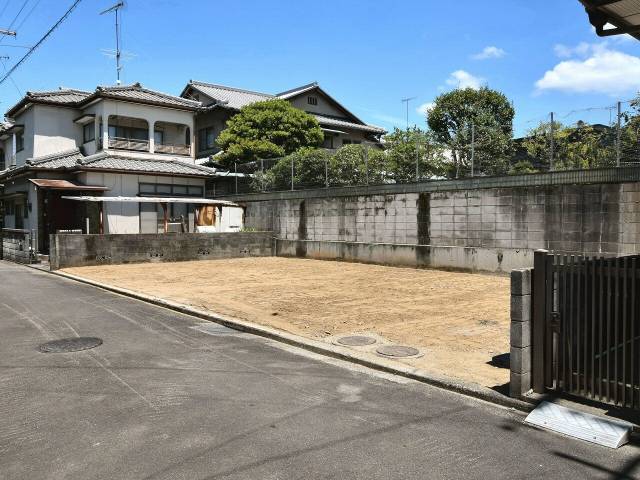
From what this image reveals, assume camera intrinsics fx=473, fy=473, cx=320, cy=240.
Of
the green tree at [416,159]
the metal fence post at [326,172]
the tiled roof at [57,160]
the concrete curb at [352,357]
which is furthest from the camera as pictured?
the tiled roof at [57,160]

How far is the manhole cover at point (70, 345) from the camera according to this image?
704 centimetres

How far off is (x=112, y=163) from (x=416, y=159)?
16.8m

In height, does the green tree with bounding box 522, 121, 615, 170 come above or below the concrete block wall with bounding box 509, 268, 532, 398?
above

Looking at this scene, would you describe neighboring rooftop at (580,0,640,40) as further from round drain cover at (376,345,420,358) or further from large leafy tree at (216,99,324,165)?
large leafy tree at (216,99,324,165)

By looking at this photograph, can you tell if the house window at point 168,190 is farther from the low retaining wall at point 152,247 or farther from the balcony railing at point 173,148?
the low retaining wall at point 152,247

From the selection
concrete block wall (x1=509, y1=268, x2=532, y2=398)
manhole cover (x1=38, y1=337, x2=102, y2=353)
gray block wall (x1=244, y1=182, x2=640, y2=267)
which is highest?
gray block wall (x1=244, y1=182, x2=640, y2=267)

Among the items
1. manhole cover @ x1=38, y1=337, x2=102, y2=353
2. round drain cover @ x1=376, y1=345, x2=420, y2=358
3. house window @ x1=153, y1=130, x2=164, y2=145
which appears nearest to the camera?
round drain cover @ x1=376, y1=345, x2=420, y2=358

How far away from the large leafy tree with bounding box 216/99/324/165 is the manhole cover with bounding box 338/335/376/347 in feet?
69.9

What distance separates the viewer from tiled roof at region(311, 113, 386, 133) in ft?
118

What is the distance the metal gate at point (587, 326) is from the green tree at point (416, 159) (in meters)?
12.0

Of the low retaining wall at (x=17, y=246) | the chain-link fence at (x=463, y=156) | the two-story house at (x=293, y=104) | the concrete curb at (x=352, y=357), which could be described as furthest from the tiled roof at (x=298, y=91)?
the concrete curb at (x=352, y=357)

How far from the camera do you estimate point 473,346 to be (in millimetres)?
7094

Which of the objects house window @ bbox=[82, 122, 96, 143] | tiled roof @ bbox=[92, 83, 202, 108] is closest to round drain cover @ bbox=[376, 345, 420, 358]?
tiled roof @ bbox=[92, 83, 202, 108]

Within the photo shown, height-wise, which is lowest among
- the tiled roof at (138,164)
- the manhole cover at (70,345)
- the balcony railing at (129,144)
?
the manhole cover at (70,345)
